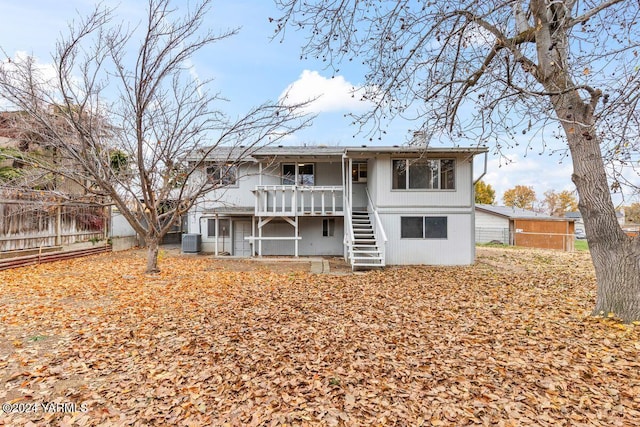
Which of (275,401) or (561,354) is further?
(561,354)

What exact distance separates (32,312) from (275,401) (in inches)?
212

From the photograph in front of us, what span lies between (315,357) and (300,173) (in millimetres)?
11185

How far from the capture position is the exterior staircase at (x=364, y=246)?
10453 mm

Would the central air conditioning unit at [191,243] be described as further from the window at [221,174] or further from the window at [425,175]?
the window at [425,175]

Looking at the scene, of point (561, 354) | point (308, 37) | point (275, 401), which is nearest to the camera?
point (275, 401)

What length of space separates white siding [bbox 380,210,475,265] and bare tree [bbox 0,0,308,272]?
6.04m

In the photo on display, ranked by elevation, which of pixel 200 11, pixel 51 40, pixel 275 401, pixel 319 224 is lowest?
pixel 275 401

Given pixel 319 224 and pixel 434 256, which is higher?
pixel 319 224

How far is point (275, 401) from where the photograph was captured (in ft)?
9.95

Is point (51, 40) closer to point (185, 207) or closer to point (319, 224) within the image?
point (185, 207)

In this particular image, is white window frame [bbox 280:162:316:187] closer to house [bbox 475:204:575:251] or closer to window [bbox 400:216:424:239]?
window [bbox 400:216:424:239]

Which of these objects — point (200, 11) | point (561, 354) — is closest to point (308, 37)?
point (200, 11)

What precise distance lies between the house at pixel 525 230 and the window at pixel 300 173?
1643cm

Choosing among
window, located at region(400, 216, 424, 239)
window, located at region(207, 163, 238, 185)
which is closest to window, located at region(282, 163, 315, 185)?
window, located at region(207, 163, 238, 185)
